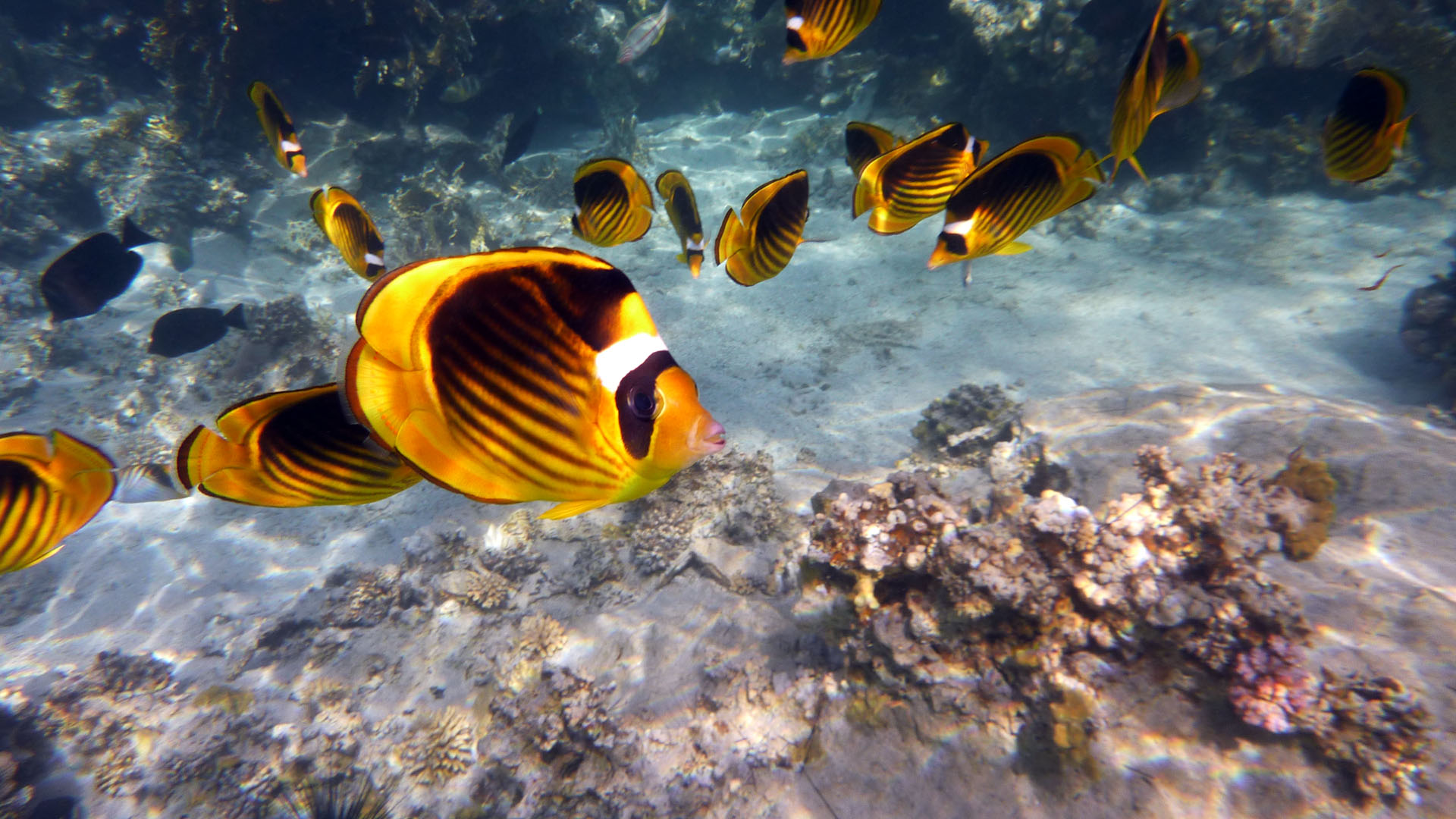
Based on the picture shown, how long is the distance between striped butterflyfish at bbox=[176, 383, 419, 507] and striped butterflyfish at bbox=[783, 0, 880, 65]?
2494 mm

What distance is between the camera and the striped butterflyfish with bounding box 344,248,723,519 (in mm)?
878

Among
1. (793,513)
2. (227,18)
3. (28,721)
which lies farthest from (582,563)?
(227,18)

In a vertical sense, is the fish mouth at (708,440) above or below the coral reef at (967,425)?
above

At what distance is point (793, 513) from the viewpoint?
4594 millimetres

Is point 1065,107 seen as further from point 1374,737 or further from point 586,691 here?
point 586,691

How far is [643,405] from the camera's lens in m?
0.89

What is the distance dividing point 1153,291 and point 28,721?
1260 cm

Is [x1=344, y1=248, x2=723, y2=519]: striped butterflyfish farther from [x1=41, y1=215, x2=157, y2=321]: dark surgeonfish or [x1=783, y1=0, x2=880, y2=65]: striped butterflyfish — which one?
[x1=41, y1=215, x2=157, y2=321]: dark surgeonfish

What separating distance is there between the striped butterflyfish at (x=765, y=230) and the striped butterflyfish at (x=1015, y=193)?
0.80m

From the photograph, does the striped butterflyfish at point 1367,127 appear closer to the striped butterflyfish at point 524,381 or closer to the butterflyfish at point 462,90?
the striped butterflyfish at point 524,381

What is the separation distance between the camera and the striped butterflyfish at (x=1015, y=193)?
2178mm

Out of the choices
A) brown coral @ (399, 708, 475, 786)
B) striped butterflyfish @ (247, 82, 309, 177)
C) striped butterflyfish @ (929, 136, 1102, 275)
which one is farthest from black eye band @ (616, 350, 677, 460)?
striped butterflyfish @ (247, 82, 309, 177)

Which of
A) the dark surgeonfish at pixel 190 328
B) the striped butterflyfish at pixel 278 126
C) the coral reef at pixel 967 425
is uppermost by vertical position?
the striped butterflyfish at pixel 278 126

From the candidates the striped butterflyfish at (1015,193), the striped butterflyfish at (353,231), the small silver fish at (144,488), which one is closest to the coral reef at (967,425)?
the striped butterflyfish at (1015,193)
